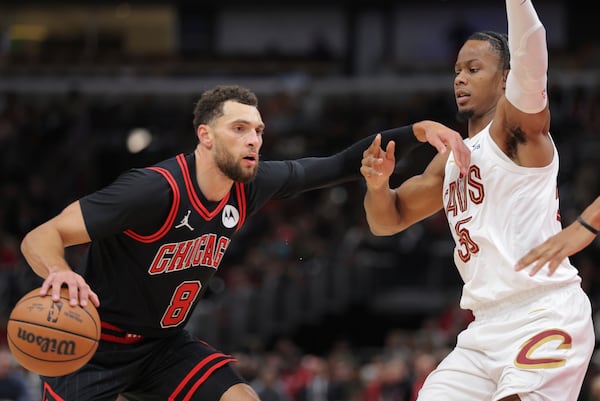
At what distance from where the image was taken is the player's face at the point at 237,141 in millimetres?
6430

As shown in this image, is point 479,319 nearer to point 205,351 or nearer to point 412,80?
point 205,351

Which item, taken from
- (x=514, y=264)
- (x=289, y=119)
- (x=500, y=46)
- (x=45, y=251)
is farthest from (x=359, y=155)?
(x=289, y=119)

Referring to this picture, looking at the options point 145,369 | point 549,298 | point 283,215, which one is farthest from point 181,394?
point 283,215

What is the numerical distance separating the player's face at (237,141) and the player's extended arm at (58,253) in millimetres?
930

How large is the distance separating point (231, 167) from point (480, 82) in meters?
1.54

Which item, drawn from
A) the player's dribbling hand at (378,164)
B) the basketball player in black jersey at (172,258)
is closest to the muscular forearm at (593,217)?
the basketball player in black jersey at (172,258)

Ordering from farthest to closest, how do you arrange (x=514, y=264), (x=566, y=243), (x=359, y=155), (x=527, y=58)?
(x=359, y=155)
(x=514, y=264)
(x=527, y=58)
(x=566, y=243)

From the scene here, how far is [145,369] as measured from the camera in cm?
664

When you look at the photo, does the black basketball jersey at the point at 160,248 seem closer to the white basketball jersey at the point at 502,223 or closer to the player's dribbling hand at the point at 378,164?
the player's dribbling hand at the point at 378,164

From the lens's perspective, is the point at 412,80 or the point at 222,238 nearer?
the point at 222,238

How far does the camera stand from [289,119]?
77.5ft

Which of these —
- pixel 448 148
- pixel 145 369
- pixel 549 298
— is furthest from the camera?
pixel 145 369

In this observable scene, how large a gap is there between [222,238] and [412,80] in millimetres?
17469

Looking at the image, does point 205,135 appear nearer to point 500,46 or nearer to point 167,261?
point 167,261
